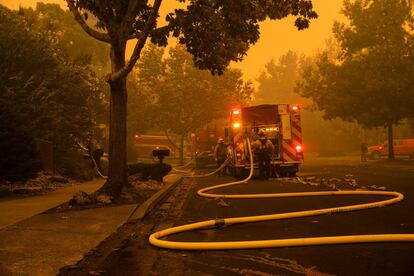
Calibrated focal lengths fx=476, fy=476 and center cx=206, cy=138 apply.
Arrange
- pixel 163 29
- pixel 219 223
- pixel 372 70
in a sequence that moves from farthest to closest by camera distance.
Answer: pixel 372 70, pixel 163 29, pixel 219 223

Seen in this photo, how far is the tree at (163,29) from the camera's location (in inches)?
412

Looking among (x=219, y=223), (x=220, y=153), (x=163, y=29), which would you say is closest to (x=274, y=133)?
(x=220, y=153)

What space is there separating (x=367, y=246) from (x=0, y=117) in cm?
899

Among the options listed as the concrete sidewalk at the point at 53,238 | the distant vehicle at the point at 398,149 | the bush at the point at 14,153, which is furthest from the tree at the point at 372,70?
the concrete sidewalk at the point at 53,238

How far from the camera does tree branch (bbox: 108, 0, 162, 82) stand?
10.1m

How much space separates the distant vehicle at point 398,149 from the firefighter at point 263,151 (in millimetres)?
25993

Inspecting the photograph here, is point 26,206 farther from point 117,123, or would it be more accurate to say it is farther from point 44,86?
point 44,86

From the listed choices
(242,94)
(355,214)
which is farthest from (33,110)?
(242,94)

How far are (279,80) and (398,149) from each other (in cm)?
7258

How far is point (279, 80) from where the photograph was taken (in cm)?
11144

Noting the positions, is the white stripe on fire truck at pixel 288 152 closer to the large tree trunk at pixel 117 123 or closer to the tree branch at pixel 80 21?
the large tree trunk at pixel 117 123

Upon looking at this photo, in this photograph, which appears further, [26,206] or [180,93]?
[180,93]

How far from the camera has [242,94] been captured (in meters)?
42.3

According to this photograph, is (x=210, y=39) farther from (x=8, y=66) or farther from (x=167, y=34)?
(x=8, y=66)
